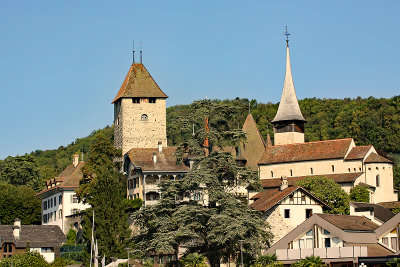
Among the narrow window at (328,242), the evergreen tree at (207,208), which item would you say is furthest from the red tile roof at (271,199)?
the narrow window at (328,242)

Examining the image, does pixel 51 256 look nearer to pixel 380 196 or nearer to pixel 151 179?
pixel 151 179

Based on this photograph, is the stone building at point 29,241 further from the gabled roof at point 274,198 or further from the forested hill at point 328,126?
the forested hill at point 328,126

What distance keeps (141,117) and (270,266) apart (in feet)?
131

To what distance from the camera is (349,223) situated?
55188mm

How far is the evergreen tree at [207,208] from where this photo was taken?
169 ft

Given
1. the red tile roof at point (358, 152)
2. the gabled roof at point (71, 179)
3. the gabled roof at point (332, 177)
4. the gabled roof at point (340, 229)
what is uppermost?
the red tile roof at point (358, 152)

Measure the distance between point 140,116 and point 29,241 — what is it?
2323 centimetres

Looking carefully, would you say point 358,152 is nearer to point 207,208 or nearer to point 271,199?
point 271,199

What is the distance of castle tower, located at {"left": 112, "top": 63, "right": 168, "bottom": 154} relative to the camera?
284ft

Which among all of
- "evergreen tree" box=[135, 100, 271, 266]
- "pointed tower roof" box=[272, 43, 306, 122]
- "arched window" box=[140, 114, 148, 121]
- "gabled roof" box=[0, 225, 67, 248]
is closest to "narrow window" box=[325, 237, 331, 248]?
"evergreen tree" box=[135, 100, 271, 266]

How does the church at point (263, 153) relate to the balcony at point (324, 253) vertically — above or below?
above

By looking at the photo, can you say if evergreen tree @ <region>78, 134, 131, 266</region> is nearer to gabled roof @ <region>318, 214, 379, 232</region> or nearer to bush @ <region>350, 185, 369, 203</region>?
gabled roof @ <region>318, 214, 379, 232</region>

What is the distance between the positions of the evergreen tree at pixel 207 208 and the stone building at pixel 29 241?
16.9 meters

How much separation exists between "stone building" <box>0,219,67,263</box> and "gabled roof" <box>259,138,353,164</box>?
2341 cm
